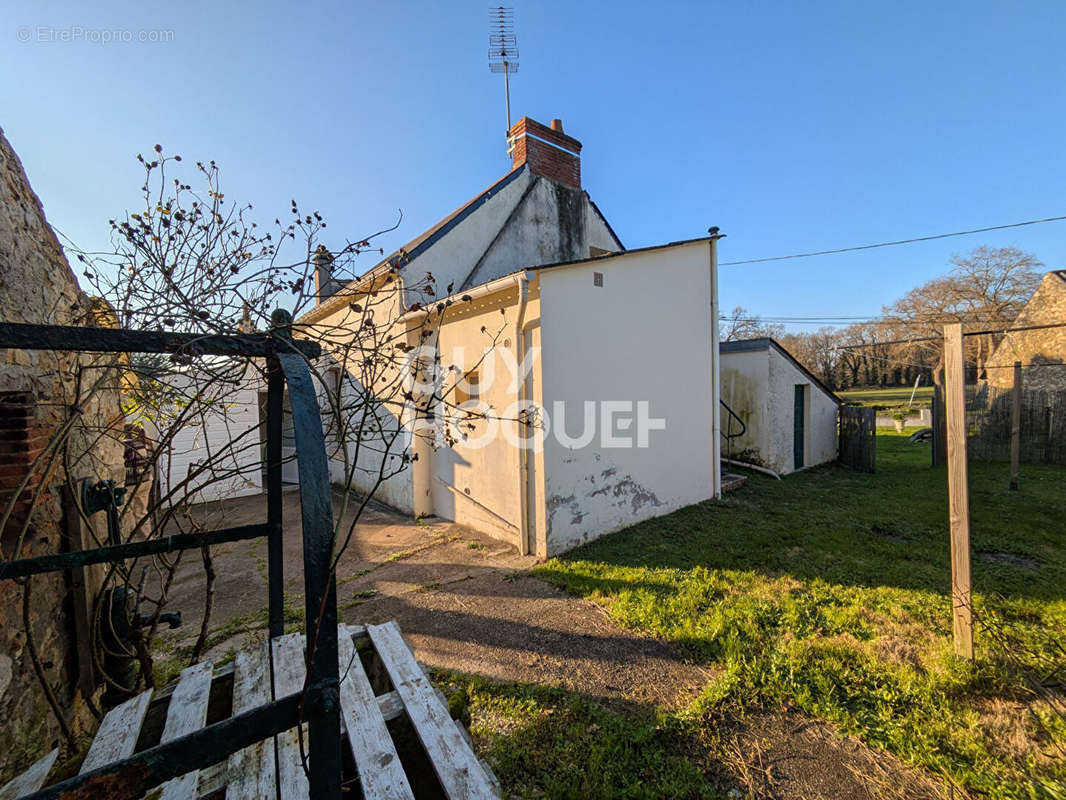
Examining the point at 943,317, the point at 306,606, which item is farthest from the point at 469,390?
the point at 943,317

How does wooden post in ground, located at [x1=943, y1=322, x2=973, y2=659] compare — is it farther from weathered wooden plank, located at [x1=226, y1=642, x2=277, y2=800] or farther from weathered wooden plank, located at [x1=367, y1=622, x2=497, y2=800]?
weathered wooden plank, located at [x1=226, y1=642, x2=277, y2=800]

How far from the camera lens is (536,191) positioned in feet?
27.7

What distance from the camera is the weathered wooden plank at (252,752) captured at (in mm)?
1431

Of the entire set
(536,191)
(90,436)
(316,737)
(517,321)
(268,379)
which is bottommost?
(316,737)

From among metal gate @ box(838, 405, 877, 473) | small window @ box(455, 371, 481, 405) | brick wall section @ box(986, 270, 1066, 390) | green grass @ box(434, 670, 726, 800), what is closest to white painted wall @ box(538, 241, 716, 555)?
small window @ box(455, 371, 481, 405)

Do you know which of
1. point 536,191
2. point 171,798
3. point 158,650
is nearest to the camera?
point 171,798

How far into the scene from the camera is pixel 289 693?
190 centimetres

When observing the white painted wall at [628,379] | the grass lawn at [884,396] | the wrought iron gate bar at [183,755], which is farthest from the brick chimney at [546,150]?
the grass lawn at [884,396]

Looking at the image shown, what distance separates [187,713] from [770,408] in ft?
33.9

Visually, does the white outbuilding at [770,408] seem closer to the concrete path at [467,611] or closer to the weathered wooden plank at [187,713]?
the concrete path at [467,611]

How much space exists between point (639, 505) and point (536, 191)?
242 inches

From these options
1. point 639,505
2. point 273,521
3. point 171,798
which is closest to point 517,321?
point 639,505

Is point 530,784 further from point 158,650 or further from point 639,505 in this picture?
point 639,505

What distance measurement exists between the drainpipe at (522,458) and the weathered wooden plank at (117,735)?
3.93 meters
